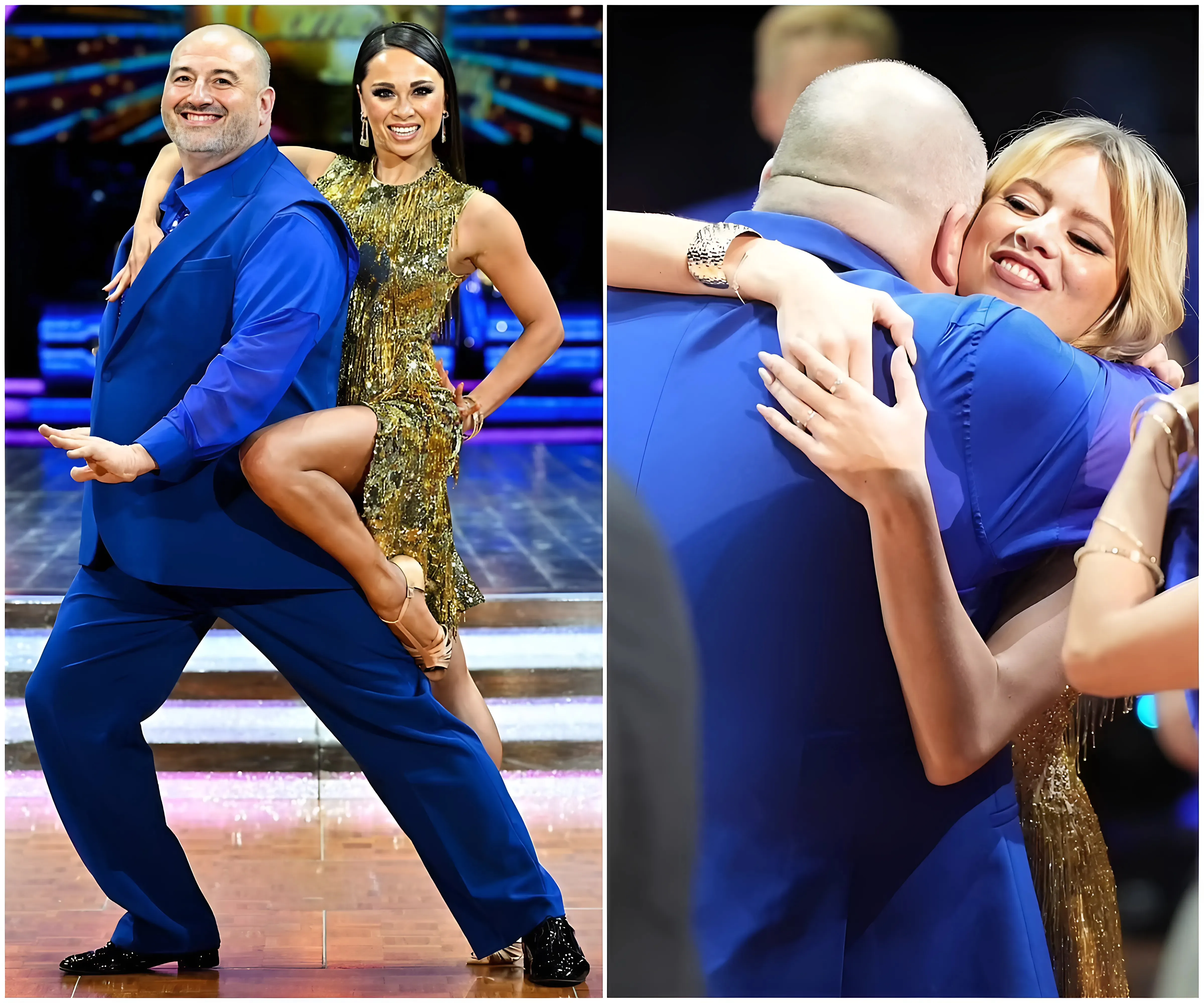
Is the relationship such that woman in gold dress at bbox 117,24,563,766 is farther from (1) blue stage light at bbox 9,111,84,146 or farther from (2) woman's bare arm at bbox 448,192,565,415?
(1) blue stage light at bbox 9,111,84,146

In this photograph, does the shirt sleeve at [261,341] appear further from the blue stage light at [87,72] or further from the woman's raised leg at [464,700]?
the blue stage light at [87,72]

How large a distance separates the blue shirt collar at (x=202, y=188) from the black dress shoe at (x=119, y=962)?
1610mm

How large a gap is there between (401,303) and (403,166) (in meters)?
0.30

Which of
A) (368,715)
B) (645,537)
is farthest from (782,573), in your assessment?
(368,715)

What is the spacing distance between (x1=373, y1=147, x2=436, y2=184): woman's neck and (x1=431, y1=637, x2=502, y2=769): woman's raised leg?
3.38 feet

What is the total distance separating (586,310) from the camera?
868 centimetres

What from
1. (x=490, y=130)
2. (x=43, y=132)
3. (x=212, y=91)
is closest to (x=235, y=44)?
(x=212, y=91)

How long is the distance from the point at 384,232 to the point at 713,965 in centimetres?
164

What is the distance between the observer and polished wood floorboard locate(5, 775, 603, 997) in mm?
3174

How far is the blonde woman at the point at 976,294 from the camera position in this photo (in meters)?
2.59

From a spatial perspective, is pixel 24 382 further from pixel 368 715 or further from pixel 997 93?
pixel 997 93

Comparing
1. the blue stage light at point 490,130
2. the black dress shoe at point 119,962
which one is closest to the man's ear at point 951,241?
the black dress shoe at point 119,962

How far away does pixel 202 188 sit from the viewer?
299cm

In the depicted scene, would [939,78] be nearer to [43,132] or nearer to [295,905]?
[295,905]
